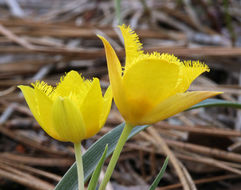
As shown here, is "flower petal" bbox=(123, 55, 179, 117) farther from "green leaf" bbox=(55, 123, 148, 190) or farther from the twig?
the twig

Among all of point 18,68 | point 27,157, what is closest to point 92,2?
point 18,68

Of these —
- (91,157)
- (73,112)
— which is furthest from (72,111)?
(91,157)

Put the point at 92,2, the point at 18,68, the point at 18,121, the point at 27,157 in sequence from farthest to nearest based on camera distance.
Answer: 1. the point at 92,2
2. the point at 18,68
3. the point at 18,121
4. the point at 27,157

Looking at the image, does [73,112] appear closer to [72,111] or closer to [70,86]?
[72,111]

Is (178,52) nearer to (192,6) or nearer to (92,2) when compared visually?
(192,6)

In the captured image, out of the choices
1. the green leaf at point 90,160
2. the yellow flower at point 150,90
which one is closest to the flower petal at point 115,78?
the yellow flower at point 150,90

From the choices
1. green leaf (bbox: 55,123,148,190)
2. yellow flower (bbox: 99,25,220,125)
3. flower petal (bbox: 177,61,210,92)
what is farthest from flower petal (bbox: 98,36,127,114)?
green leaf (bbox: 55,123,148,190)
